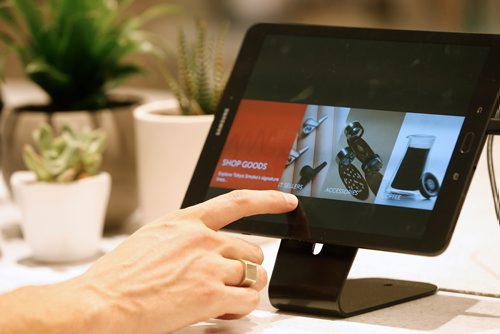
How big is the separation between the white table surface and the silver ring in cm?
4

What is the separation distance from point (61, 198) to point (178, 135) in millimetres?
186

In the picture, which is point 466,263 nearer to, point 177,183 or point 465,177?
point 465,177

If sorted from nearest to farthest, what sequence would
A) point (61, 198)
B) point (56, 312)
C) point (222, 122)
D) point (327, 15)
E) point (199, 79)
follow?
point (56, 312) → point (222, 122) → point (61, 198) → point (199, 79) → point (327, 15)

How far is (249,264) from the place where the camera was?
93 centimetres

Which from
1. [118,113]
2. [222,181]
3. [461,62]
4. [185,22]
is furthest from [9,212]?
[185,22]

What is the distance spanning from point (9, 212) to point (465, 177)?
91 cm

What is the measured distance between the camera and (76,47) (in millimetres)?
1463

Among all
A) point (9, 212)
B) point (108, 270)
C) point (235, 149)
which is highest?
point (235, 149)

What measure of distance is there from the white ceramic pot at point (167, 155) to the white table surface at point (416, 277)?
112 millimetres

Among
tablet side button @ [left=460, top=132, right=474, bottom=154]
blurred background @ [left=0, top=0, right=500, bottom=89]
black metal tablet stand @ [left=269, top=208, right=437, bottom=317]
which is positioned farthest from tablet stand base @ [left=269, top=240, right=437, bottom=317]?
blurred background @ [left=0, top=0, right=500, bottom=89]

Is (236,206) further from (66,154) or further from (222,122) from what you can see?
(66,154)

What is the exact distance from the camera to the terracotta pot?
142cm

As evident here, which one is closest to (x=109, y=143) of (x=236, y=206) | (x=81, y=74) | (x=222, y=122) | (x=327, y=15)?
(x=81, y=74)

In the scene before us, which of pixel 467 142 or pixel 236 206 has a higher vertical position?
pixel 467 142
